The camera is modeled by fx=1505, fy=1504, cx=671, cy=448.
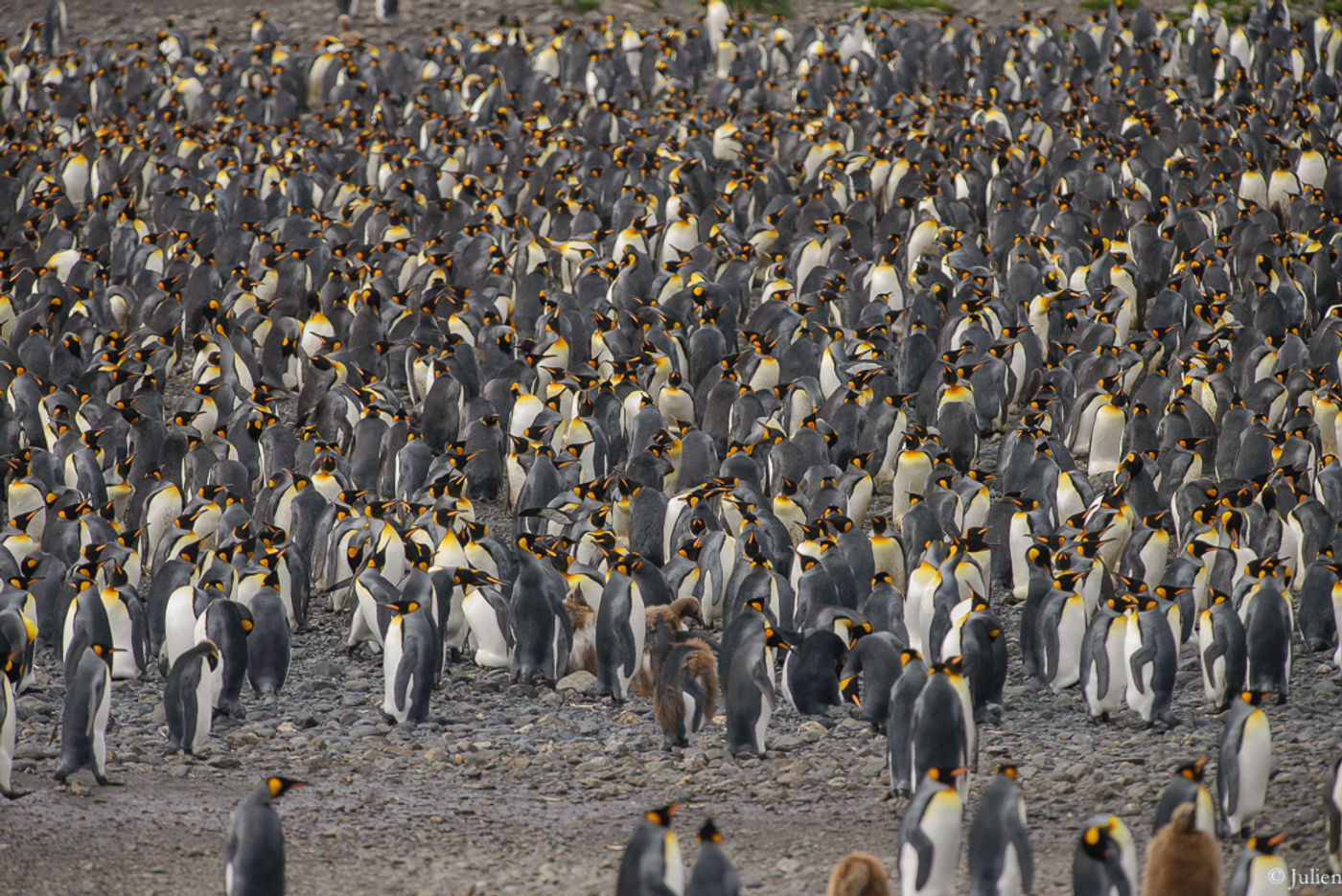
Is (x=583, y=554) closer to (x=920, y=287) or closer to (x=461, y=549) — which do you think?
(x=461, y=549)

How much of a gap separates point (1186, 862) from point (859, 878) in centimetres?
114

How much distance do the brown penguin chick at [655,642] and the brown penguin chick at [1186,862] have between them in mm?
2984

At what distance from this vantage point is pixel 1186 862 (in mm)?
5258

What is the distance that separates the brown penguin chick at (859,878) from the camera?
5.30 metres

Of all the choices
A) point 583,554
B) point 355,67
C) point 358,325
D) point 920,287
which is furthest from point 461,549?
point 355,67

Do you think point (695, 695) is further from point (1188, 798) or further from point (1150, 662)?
point (1188, 798)

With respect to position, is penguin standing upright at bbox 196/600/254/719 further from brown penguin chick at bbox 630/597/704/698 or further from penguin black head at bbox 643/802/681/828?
penguin black head at bbox 643/802/681/828

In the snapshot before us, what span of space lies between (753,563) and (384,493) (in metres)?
3.48

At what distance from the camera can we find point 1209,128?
17.5 meters

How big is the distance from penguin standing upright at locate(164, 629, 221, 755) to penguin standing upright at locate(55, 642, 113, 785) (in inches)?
13.3

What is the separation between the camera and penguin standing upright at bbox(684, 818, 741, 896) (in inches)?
207

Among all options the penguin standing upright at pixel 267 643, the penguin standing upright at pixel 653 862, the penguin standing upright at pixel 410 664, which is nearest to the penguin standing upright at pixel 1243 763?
the penguin standing upright at pixel 653 862

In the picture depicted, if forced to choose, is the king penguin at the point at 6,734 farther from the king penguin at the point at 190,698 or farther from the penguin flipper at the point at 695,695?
the penguin flipper at the point at 695,695

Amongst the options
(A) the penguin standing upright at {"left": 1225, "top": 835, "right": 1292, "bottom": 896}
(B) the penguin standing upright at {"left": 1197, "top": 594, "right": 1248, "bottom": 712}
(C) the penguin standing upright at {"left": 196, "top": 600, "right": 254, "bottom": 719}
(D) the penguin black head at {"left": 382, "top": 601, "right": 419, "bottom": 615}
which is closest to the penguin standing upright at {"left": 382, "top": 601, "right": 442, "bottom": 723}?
(D) the penguin black head at {"left": 382, "top": 601, "right": 419, "bottom": 615}
